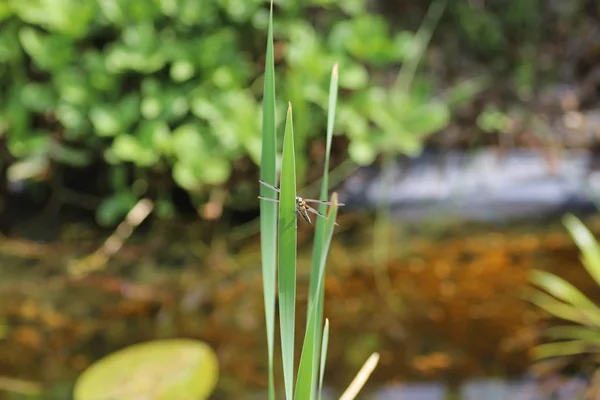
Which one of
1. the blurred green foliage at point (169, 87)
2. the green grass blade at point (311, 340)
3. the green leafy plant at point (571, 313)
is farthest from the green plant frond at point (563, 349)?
the green grass blade at point (311, 340)

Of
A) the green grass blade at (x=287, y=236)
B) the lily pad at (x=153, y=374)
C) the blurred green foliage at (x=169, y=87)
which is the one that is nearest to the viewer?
the green grass blade at (x=287, y=236)

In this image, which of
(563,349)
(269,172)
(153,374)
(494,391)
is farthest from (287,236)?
(563,349)

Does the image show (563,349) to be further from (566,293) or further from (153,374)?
(153,374)

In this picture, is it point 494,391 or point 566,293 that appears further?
point 566,293

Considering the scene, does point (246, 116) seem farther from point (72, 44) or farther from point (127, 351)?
point (127, 351)

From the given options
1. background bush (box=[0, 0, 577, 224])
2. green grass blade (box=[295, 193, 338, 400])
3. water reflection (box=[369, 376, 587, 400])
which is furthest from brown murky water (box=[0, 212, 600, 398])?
green grass blade (box=[295, 193, 338, 400])

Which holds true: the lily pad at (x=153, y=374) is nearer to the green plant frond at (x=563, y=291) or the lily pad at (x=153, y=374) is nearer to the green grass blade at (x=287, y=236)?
the green grass blade at (x=287, y=236)
